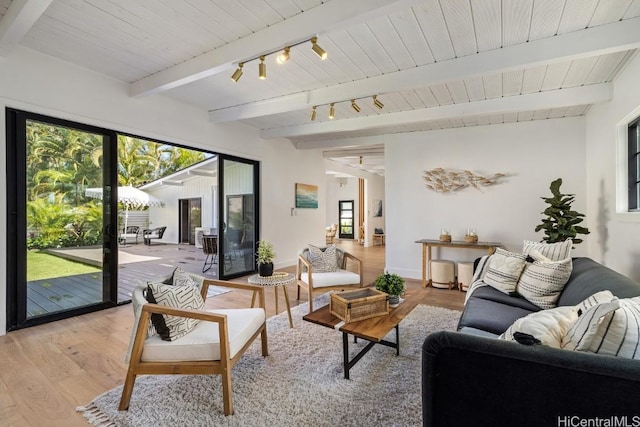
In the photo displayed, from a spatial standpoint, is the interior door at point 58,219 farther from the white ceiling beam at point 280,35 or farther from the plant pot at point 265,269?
the plant pot at point 265,269

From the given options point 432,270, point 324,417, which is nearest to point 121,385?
point 324,417

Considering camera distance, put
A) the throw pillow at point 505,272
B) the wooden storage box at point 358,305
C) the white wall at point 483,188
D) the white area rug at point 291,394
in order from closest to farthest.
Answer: the white area rug at point 291,394 < the wooden storage box at point 358,305 < the throw pillow at point 505,272 < the white wall at point 483,188

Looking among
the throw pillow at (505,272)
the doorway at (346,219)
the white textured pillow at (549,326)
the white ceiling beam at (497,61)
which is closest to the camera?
the white textured pillow at (549,326)

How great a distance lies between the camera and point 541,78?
11.2 feet

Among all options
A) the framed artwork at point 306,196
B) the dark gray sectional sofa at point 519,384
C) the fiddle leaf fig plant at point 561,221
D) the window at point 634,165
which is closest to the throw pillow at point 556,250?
the window at point 634,165

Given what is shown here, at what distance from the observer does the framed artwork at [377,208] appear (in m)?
11.8

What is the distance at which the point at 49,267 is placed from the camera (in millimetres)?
3346

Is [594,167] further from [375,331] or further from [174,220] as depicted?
[174,220]

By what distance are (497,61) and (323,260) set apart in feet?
9.34

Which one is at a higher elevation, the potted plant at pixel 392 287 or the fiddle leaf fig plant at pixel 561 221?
the fiddle leaf fig plant at pixel 561 221

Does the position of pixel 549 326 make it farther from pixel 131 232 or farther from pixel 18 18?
pixel 131 232

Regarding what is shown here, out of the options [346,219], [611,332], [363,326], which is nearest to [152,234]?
[346,219]

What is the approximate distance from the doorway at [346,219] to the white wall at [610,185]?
9112 mm

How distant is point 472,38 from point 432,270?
3.45 m
